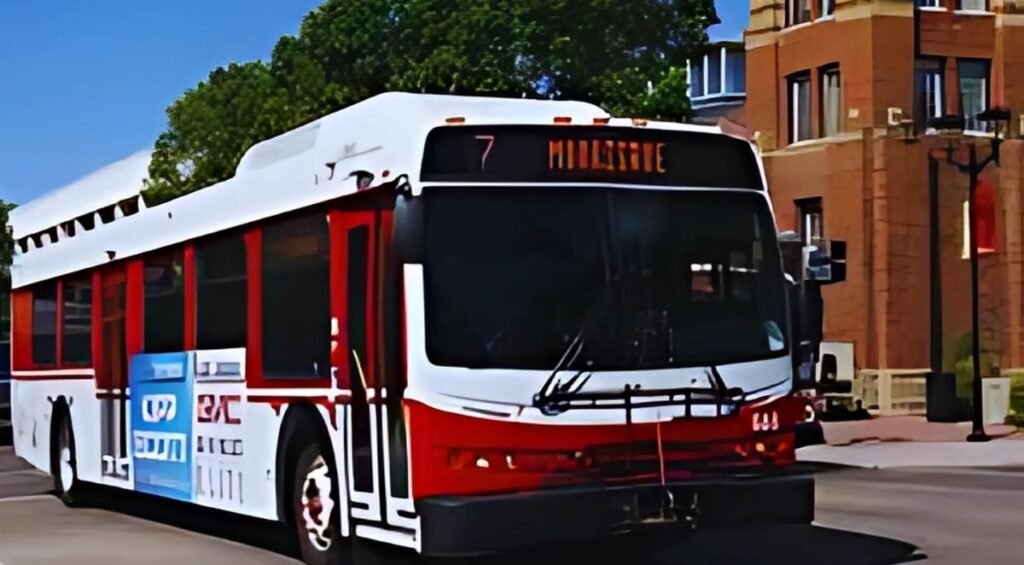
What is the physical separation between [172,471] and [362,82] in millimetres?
27485

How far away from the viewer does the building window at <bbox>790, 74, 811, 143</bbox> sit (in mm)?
43688

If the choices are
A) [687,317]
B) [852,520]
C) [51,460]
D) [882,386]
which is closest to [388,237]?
[687,317]

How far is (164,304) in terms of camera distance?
611 inches

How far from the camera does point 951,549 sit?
13.5 metres

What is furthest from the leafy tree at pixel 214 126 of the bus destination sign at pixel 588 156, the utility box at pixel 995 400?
the bus destination sign at pixel 588 156

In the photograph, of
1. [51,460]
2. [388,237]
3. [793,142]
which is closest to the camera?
[388,237]

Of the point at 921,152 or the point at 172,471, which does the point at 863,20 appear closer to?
the point at 921,152

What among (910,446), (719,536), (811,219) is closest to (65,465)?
(719,536)

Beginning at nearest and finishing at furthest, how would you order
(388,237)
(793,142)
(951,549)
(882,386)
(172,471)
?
(388,237), (951,549), (172,471), (882,386), (793,142)

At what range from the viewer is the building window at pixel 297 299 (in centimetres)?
1186

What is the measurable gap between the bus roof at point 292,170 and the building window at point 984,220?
2641 cm

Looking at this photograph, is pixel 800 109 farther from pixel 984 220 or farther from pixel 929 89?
pixel 984 220

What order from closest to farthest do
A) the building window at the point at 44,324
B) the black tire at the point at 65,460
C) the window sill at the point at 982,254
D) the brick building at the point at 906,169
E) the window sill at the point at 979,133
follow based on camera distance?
1. the black tire at the point at 65,460
2. the building window at the point at 44,324
3. the window sill at the point at 982,254
4. the brick building at the point at 906,169
5. the window sill at the point at 979,133

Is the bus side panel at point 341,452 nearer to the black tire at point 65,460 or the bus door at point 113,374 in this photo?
the bus door at point 113,374
